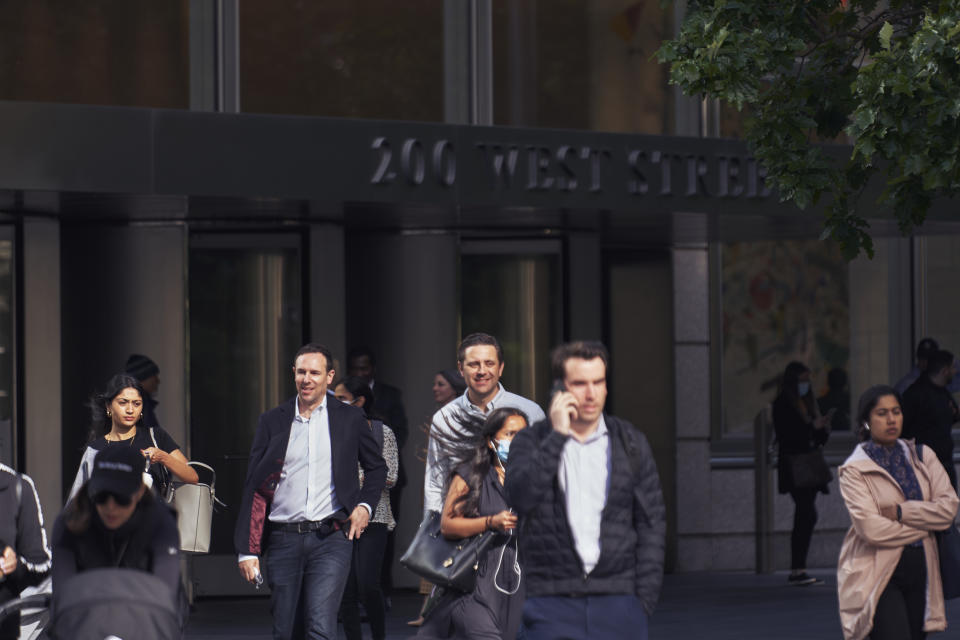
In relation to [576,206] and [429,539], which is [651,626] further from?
[429,539]

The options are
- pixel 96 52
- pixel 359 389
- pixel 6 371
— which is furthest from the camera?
A: pixel 6 371

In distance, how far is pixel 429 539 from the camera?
7844mm

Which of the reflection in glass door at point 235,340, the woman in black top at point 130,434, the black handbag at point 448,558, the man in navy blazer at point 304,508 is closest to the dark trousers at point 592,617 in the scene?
the black handbag at point 448,558

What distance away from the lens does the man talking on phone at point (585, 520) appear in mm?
6070

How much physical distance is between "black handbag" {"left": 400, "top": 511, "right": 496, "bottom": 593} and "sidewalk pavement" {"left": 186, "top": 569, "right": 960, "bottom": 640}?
389cm

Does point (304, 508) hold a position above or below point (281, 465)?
below

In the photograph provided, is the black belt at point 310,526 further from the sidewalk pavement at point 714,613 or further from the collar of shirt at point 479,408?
the sidewalk pavement at point 714,613

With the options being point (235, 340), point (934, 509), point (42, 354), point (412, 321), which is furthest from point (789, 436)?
point (934, 509)

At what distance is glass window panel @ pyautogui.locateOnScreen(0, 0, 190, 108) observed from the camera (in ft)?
41.5

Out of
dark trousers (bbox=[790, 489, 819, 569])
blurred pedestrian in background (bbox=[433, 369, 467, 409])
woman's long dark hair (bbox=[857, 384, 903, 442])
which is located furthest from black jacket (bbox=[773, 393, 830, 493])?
woman's long dark hair (bbox=[857, 384, 903, 442])

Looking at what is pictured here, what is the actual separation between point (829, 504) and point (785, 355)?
4.87ft

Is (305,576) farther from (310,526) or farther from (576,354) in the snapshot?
(576,354)

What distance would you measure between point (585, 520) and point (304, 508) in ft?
9.63

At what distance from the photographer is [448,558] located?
773 cm
